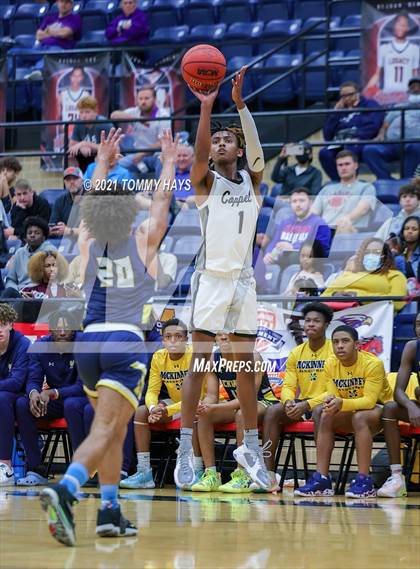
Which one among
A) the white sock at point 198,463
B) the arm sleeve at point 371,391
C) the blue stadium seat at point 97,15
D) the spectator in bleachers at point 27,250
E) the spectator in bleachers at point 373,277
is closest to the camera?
the arm sleeve at point 371,391

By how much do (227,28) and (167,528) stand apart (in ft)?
36.0

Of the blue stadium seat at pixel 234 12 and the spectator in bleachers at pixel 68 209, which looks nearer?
the spectator in bleachers at pixel 68 209

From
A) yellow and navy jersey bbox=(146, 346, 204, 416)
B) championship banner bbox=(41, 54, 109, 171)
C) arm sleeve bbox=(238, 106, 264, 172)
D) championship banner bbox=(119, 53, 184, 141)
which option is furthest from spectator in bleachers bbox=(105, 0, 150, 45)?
arm sleeve bbox=(238, 106, 264, 172)

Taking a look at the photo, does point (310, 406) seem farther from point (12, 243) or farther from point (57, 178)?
point (57, 178)

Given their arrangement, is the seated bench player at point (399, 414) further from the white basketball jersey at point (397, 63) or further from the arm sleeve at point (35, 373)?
the white basketball jersey at point (397, 63)

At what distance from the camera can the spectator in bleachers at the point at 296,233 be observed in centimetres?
1087

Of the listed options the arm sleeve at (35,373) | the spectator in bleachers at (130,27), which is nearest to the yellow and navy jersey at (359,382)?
the arm sleeve at (35,373)

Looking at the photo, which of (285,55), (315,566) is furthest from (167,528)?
(285,55)

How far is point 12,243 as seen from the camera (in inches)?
473

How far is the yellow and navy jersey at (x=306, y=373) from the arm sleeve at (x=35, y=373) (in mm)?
2045

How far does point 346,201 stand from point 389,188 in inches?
39.4

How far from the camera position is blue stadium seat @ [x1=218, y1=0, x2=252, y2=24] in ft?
53.6

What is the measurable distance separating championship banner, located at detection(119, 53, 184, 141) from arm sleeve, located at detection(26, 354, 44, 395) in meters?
4.85

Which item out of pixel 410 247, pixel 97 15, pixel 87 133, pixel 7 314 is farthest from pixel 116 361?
pixel 97 15
